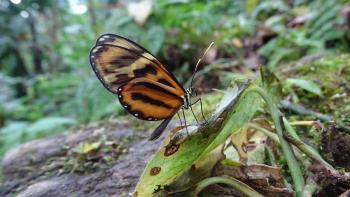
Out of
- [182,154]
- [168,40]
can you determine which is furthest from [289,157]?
[168,40]

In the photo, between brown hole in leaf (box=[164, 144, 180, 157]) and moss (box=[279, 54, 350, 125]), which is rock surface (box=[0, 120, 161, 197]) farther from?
moss (box=[279, 54, 350, 125])

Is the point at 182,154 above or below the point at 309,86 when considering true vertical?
below

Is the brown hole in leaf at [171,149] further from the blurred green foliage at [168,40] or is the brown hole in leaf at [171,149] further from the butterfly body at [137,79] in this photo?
the blurred green foliage at [168,40]

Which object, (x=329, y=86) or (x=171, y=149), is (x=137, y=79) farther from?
(x=329, y=86)

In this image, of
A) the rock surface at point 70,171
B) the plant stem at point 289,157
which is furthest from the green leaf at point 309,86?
the plant stem at point 289,157

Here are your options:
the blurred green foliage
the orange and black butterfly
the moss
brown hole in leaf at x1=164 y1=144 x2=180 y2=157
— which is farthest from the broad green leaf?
the blurred green foliage

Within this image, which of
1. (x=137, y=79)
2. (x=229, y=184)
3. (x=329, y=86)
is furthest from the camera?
(x=329, y=86)

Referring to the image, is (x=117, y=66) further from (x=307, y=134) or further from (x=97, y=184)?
(x=307, y=134)
